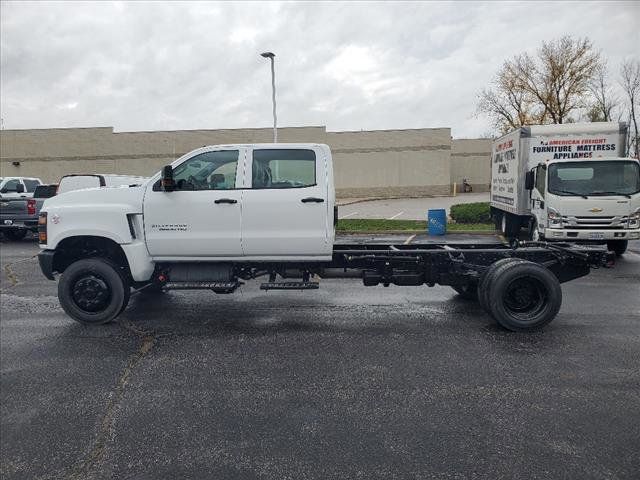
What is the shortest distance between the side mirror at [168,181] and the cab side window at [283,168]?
101 centimetres

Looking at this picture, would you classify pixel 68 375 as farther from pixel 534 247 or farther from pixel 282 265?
Result: pixel 534 247

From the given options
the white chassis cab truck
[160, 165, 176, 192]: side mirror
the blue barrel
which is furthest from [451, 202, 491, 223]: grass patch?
[160, 165, 176, 192]: side mirror

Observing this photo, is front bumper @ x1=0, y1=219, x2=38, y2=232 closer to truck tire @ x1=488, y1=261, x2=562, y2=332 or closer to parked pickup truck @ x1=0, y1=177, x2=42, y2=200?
parked pickup truck @ x1=0, y1=177, x2=42, y2=200

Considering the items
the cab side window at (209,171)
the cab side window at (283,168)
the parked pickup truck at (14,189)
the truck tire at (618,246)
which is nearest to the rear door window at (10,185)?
the parked pickup truck at (14,189)

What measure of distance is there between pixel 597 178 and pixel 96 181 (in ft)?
42.9

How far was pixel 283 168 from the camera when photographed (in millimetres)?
6410

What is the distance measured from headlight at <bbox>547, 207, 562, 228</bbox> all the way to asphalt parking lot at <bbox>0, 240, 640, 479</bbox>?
3.97 metres

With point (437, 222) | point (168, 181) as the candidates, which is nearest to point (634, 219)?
point (437, 222)

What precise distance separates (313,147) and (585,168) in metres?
7.64

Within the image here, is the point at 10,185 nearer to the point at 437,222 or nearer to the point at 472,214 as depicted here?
the point at 437,222

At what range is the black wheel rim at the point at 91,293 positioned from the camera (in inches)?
251

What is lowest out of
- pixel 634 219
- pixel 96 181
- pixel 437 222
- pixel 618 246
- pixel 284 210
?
pixel 618 246

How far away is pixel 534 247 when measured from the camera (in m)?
6.76

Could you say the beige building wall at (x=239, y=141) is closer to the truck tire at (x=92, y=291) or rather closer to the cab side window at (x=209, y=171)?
the cab side window at (x=209, y=171)
